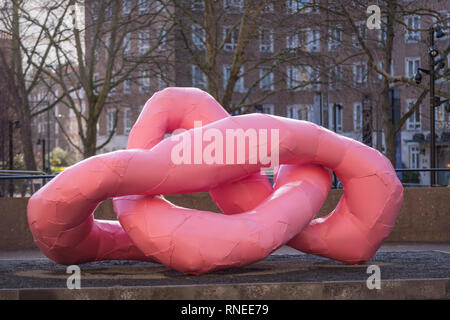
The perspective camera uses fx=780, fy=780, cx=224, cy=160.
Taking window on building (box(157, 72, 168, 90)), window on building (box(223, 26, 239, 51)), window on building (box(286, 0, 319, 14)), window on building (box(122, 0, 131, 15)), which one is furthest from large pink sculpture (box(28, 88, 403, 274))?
window on building (box(122, 0, 131, 15))

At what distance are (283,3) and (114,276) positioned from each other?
1427 centimetres

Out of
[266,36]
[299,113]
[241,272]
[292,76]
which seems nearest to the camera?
[241,272]

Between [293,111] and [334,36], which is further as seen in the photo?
[293,111]

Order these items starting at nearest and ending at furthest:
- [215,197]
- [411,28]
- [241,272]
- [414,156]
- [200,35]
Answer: [241,272] → [215,197] → [411,28] → [200,35] → [414,156]

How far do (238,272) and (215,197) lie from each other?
3.13ft

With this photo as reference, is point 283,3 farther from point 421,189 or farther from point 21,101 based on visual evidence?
point 21,101

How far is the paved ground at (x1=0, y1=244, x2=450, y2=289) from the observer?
7.70 m

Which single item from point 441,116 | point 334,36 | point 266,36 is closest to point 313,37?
point 441,116

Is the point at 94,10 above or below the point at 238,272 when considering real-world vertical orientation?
above

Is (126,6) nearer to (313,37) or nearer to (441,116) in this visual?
(313,37)

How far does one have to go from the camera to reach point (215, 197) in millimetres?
9055

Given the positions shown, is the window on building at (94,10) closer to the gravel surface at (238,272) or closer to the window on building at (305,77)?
the window on building at (305,77)

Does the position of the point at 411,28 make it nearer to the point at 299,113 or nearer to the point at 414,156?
the point at 299,113

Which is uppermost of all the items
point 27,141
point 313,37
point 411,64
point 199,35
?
point 313,37
